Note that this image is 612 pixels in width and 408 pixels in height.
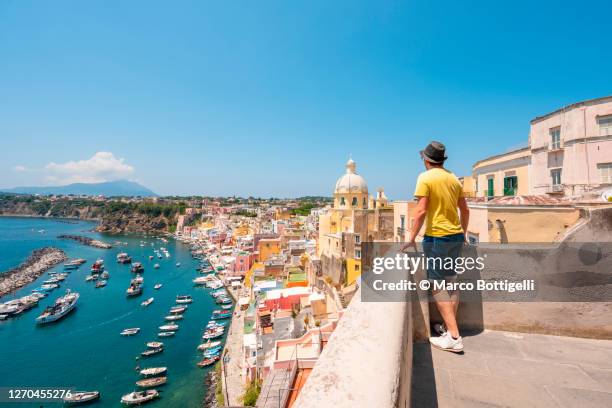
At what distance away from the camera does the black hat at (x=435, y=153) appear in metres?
2.70

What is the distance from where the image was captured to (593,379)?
88.9 inches

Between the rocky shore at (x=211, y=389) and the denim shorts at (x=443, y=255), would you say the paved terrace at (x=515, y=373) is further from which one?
the rocky shore at (x=211, y=389)

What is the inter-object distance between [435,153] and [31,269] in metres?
65.8

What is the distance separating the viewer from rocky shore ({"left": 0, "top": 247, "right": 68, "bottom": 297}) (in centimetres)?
4050

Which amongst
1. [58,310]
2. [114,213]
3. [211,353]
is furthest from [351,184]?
[114,213]

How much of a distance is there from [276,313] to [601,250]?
19943 mm

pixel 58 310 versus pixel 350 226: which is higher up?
pixel 350 226

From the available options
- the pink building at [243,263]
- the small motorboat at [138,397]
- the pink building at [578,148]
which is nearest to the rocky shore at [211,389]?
the small motorboat at [138,397]

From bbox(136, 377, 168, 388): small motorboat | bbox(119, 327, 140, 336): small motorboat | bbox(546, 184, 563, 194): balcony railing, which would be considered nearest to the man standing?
bbox(546, 184, 563, 194): balcony railing

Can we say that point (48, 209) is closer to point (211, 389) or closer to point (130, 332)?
point (130, 332)

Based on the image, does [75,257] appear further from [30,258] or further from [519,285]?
[519,285]

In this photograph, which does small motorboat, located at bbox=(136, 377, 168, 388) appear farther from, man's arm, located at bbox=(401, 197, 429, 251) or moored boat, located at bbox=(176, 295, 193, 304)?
A: man's arm, located at bbox=(401, 197, 429, 251)

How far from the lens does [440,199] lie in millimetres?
2602

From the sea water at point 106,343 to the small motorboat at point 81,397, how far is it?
61 centimetres
